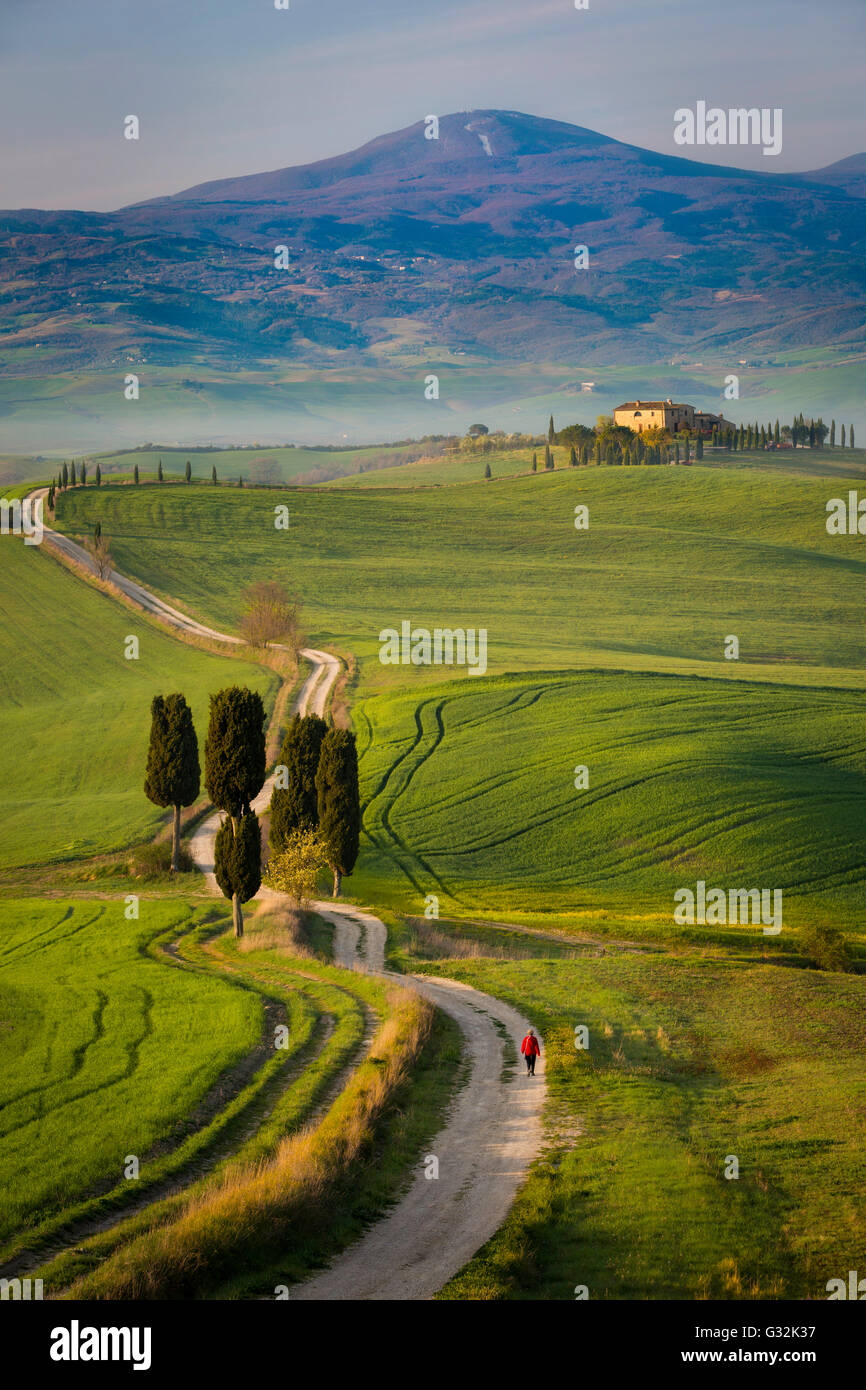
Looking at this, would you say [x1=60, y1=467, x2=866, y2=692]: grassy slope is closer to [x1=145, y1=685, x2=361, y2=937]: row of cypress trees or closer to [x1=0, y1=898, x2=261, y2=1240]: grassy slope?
[x1=145, y1=685, x2=361, y2=937]: row of cypress trees

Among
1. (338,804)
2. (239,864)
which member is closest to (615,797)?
(338,804)

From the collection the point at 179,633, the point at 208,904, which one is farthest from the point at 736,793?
the point at 179,633

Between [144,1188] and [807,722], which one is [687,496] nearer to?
[807,722]

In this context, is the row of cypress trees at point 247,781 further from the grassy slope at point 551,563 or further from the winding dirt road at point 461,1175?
the grassy slope at point 551,563

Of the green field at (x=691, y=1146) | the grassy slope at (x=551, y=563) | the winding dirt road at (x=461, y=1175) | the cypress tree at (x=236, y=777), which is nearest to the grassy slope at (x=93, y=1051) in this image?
the cypress tree at (x=236, y=777)

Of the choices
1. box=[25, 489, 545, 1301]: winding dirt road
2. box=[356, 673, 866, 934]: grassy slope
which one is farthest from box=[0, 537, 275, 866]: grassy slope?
box=[25, 489, 545, 1301]: winding dirt road

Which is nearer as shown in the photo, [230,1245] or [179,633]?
[230,1245]
